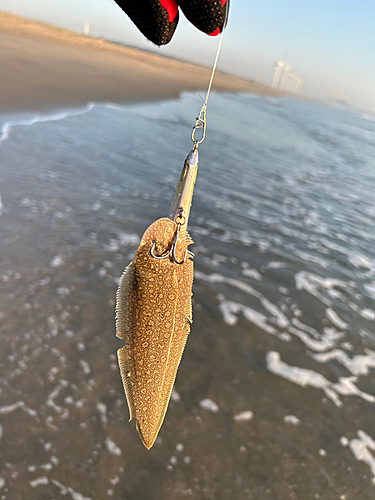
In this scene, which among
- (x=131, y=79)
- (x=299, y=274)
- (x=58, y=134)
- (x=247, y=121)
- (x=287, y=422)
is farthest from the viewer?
(x=131, y=79)

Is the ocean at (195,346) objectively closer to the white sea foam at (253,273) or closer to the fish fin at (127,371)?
the white sea foam at (253,273)

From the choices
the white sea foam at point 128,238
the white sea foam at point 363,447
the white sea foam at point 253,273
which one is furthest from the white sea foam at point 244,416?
the white sea foam at point 128,238

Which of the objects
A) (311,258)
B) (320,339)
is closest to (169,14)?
(320,339)

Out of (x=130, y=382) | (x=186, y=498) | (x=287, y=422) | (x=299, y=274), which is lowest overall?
(x=186, y=498)

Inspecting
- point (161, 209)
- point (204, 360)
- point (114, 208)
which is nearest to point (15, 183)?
point (114, 208)

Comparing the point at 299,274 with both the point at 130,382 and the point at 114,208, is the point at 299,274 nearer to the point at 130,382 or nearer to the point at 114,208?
the point at 114,208

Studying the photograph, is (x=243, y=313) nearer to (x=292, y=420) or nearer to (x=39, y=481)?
(x=292, y=420)

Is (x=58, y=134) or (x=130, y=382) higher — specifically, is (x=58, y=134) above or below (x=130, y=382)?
below

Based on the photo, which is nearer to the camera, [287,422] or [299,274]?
[287,422]
